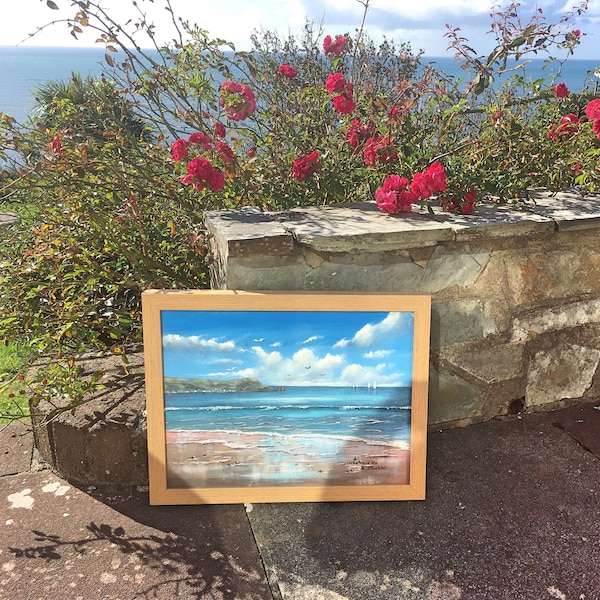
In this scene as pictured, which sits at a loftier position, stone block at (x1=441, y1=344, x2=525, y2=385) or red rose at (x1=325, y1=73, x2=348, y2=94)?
red rose at (x1=325, y1=73, x2=348, y2=94)

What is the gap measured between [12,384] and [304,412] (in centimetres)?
161

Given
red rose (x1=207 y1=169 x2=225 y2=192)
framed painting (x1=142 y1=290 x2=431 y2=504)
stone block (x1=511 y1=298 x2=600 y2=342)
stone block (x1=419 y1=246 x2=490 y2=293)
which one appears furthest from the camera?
stone block (x1=511 y1=298 x2=600 y2=342)

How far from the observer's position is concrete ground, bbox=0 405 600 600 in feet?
5.60

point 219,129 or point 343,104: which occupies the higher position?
point 343,104

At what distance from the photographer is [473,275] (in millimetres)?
2283

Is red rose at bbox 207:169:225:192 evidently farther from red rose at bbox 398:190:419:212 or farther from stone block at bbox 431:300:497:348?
stone block at bbox 431:300:497:348

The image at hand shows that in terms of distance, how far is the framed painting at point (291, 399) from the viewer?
2.00 meters

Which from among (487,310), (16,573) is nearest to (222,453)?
(16,573)

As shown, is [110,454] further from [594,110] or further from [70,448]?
[594,110]

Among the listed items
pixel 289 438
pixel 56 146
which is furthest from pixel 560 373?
pixel 56 146

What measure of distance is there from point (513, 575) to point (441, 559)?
21cm

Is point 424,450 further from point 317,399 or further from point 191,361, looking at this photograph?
point 191,361

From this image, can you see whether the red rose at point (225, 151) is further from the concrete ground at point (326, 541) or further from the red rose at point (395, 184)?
the concrete ground at point (326, 541)

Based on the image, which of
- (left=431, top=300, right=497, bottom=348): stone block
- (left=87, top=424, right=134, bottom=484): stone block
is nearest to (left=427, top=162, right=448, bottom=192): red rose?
(left=431, top=300, right=497, bottom=348): stone block
